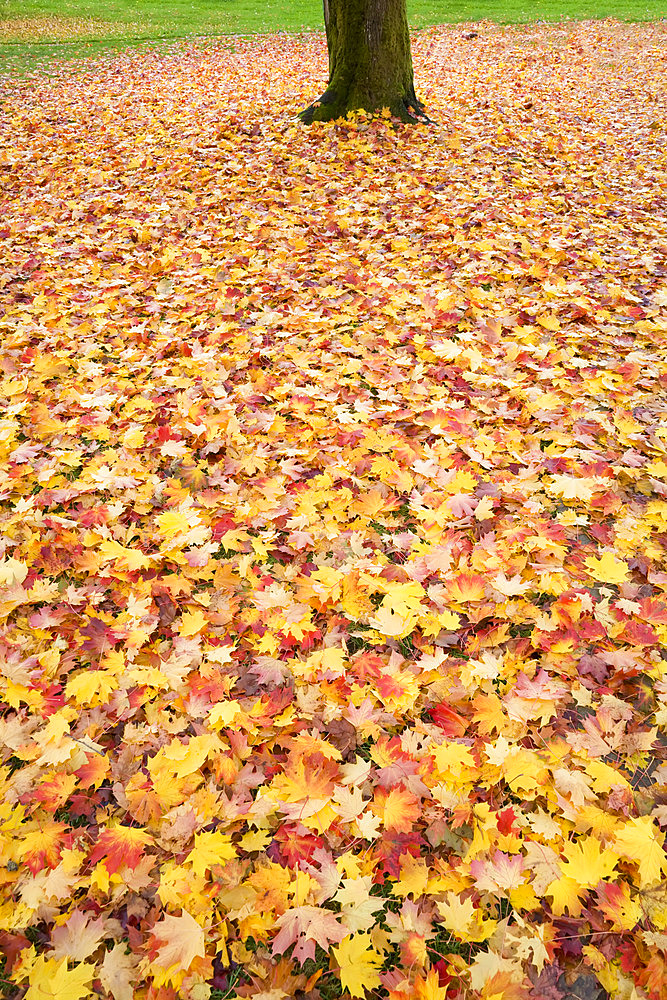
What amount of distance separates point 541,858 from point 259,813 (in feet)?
3.00

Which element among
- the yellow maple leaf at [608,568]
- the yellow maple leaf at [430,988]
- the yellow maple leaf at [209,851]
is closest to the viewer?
the yellow maple leaf at [430,988]

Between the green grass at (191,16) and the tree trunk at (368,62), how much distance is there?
44.8ft

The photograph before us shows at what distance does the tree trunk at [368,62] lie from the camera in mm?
8172

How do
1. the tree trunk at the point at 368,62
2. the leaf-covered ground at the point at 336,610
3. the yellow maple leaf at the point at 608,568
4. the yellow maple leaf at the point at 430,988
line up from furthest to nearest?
1. the tree trunk at the point at 368,62
2. the yellow maple leaf at the point at 608,568
3. the leaf-covered ground at the point at 336,610
4. the yellow maple leaf at the point at 430,988

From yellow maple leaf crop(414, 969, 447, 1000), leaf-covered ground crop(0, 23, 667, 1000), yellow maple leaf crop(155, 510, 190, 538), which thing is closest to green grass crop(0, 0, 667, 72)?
leaf-covered ground crop(0, 23, 667, 1000)

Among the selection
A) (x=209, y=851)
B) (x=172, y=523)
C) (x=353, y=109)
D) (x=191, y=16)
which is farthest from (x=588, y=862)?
(x=191, y=16)

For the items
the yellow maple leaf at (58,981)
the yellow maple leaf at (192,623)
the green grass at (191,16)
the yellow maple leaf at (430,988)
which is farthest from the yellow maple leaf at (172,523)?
the green grass at (191,16)

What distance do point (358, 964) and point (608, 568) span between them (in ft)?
6.31

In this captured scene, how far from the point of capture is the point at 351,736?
2.26 m

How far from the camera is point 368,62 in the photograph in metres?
8.46

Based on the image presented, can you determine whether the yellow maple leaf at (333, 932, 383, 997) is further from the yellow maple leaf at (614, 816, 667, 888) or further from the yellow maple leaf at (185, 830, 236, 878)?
the yellow maple leaf at (614, 816, 667, 888)

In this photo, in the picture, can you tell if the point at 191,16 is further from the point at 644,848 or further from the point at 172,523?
the point at 644,848

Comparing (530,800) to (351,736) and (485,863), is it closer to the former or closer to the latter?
(485,863)

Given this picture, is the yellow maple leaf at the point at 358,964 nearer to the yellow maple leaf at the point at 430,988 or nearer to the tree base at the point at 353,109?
the yellow maple leaf at the point at 430,988
